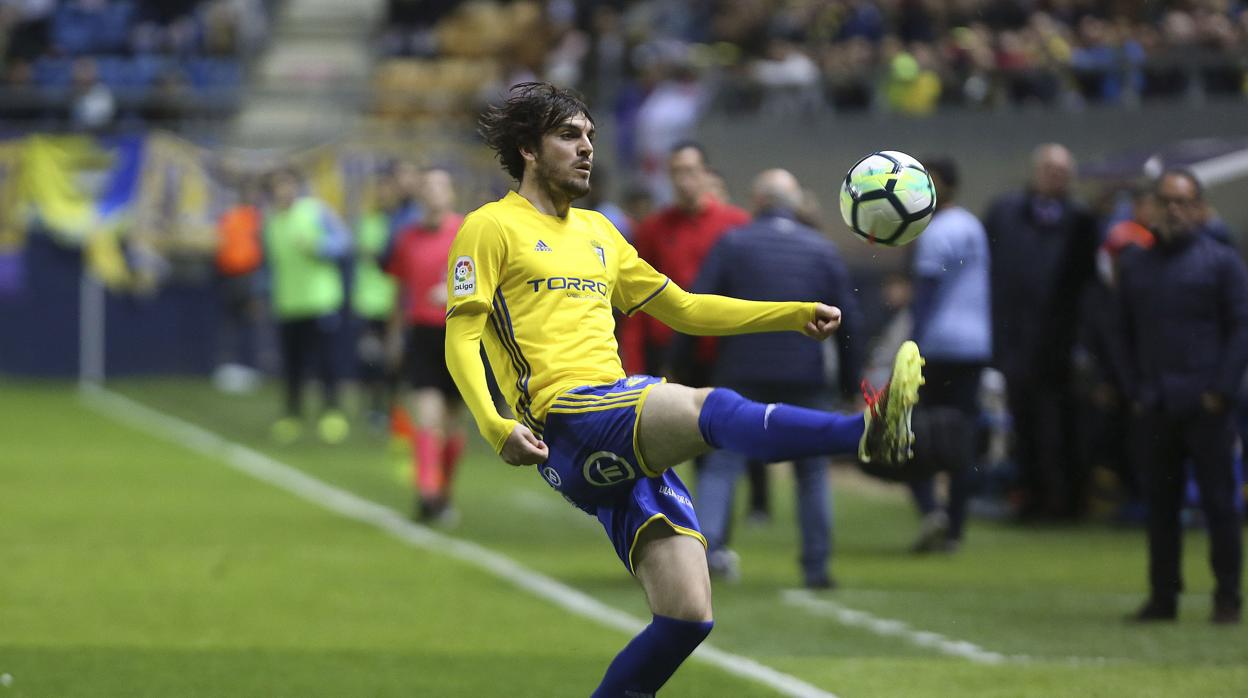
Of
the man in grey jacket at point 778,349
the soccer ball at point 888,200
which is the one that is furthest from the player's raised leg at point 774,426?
the man in grey jacket at point 778,349

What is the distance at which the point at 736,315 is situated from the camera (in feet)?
20.2

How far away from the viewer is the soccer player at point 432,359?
1247cm

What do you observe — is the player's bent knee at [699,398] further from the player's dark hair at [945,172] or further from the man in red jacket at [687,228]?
the player's dark hair at [945,172]

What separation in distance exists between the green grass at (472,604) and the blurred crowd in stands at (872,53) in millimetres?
7777

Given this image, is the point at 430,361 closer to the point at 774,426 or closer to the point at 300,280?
the point at 300,280

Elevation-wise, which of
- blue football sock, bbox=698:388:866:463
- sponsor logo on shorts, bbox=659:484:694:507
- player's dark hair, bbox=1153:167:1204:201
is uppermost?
player's dark hair, bbox=1153:167:1204:201

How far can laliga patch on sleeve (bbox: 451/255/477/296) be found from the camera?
5734 millimetres

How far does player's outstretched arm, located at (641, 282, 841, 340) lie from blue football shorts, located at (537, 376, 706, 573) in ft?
1.61

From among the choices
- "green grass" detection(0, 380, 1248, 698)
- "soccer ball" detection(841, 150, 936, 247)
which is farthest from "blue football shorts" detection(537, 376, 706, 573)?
"green grass" detection(0, 380, 1248, 698)

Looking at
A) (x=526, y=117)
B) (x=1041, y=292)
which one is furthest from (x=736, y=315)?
(x=1041, y=292)

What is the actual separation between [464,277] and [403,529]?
22.6 feet

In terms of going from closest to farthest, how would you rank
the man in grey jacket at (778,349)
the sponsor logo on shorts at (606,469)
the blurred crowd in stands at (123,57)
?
the sponsor logo on shorts at (606,469), the man in grey jacket at (778,349), the blurred crowd in stands at (123,57)

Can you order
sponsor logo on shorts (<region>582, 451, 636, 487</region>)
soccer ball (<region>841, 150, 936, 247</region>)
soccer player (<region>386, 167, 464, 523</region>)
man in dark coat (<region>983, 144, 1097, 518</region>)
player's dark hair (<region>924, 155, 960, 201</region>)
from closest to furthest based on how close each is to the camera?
sponsor logo on shorts (<region>582, 451, 636, 487</region>), soccer ball (<region>841, 150, 936, 247</region>), player's dark hair (<region>924, 155, 960, 201</region>), soccer player (<region>386, 167, 464, 523</region>), man in dark coat (<region>983, 144, 1097, 518</region>)

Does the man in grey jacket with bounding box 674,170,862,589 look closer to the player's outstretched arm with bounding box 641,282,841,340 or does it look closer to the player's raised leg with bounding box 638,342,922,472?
the player's outstretched arm with bounding box 641,282,841,340
